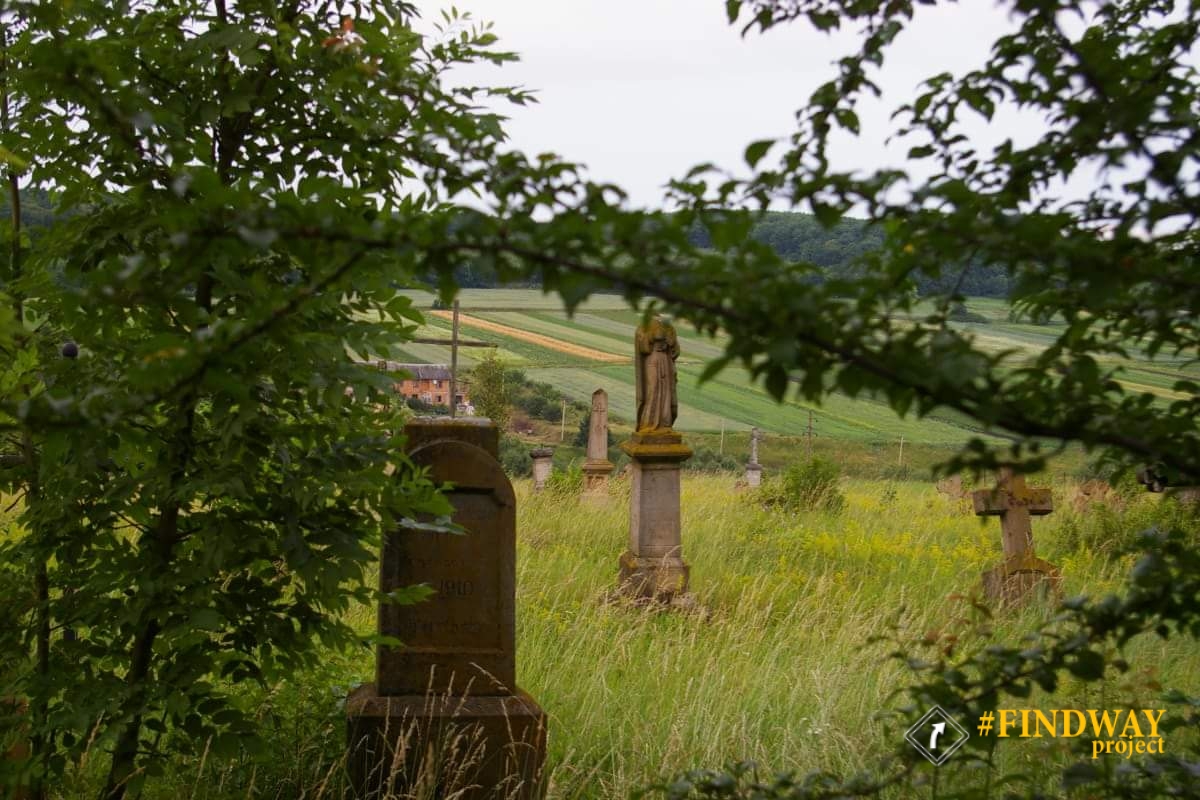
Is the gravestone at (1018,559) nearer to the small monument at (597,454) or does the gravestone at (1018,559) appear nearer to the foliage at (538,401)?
the small monument at (597,454)

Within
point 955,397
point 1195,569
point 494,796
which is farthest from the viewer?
point 494,796

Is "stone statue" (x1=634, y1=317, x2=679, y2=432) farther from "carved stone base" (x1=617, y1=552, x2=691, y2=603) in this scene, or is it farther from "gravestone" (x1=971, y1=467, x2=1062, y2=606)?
"gravestone" (x1=971, y1=467, x2=1062, y2=606)

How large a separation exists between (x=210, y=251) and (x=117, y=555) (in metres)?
2.30

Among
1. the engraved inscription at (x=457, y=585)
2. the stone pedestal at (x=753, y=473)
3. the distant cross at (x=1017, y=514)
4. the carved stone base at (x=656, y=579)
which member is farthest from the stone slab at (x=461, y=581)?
the stone pedestal at (x=753, y=473)

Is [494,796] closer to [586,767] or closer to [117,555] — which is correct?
[586,767]

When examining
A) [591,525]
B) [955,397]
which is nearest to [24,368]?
[955,397]

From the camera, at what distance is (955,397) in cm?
148

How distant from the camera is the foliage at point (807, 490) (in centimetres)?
1291

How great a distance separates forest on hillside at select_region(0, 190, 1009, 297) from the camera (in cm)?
186

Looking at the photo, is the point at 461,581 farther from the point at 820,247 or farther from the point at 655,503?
the point at 655,503

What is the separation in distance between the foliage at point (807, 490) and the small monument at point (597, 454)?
2.06 metres

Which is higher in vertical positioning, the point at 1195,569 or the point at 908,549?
the point at 1195,569

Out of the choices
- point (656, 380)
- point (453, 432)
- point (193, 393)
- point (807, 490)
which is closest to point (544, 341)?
point (807, 490)

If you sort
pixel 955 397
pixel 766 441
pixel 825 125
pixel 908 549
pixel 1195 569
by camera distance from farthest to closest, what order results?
1. pixel 766 441
2. pixel 908 549
3. pixel 825 125
4. pixel 1195 569
5. pixel 955 397
